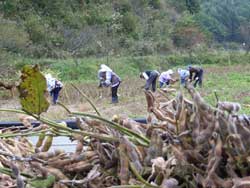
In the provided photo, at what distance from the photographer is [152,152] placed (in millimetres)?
323

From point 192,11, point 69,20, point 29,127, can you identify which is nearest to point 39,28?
point 69,20

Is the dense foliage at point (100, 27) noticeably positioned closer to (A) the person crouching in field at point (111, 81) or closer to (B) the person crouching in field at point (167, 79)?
(A) the person crouching in field at point (111, 81)

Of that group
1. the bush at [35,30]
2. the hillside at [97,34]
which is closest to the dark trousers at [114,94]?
the hillside at [97,34]

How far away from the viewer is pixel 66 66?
10758 millimetres

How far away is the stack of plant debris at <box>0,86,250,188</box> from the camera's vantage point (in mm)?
287

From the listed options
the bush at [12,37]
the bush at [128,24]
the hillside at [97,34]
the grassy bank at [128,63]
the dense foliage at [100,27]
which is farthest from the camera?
the bush at [128,24]

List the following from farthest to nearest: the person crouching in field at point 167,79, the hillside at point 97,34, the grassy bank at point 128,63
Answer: the hillside at point 97,34 → the grassy bank at point 128,63 → the person crouching in field at point 167,79

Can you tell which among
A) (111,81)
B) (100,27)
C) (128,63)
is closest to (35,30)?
(100,27)

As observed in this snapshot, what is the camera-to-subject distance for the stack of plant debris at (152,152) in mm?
287

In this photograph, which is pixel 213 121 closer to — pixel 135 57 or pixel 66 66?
pixel 66 66

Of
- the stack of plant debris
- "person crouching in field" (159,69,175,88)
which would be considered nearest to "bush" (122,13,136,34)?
"person crouching in field" (159,69,175,88)

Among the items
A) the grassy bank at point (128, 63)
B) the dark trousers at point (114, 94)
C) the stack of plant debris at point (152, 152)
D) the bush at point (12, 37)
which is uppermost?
the bush at point (12, 37)

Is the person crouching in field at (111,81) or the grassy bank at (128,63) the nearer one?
the person crouching in field at (111,81)

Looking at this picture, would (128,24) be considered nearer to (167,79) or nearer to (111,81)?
(111,81)
